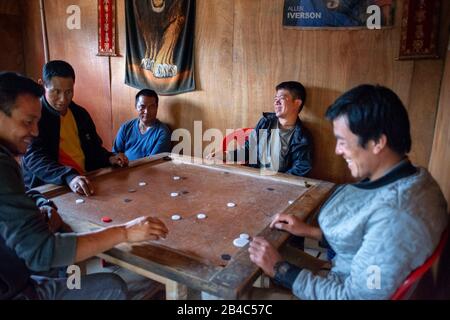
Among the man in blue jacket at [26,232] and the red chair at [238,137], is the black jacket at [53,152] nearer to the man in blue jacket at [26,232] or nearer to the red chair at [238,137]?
the man in blue jacket at [26,232]

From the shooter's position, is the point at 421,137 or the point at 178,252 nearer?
the point at 178,252

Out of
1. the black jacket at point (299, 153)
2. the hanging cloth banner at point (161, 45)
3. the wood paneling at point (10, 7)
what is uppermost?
the wood paneling at point (10, 7)

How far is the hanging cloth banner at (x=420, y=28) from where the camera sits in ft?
8.82

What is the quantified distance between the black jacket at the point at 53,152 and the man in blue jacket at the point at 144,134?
0.89m

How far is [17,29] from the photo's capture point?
17.2ft

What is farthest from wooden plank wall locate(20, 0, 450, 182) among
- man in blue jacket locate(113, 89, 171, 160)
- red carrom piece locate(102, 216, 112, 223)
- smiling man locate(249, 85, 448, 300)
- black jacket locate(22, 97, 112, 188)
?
red carrom piece locate(102, 216, 112, 223)

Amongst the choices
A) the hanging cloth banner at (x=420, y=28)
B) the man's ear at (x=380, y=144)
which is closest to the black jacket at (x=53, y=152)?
the man's ear at (x=380, y=144)

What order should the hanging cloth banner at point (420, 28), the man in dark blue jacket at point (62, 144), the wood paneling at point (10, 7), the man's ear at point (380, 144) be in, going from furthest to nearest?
the wood paneling at point (10, 7), the hanging cloth banner at point (420, 28), the man in dark blue jacket at point (62, 144), the man's ear at point (380, 144)

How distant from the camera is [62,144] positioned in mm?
2592

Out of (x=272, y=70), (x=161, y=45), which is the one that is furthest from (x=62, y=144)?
(x=272, y=70)

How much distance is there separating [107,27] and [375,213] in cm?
425

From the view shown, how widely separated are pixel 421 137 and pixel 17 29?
5.64 m
